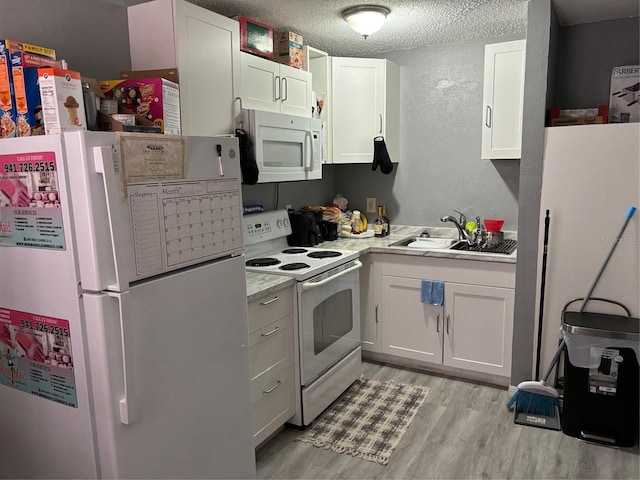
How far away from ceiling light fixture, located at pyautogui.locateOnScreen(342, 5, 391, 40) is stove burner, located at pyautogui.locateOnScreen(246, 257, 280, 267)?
143cm

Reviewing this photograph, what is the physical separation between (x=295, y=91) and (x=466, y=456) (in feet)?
7.52

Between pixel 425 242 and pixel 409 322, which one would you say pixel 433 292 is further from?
pixel 425 242

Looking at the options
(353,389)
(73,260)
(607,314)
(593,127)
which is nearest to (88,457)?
(73,260)

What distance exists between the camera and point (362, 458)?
244 centimetres

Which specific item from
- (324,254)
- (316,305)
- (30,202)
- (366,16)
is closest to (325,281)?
(316,305)

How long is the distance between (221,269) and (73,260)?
54 cm

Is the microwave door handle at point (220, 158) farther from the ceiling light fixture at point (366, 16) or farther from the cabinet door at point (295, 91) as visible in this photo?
the ceiling light fixture at point (366, 16)

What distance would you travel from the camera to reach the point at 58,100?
1428mm

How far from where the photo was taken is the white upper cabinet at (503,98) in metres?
3.07

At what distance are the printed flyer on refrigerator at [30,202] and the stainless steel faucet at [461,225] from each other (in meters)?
2.67

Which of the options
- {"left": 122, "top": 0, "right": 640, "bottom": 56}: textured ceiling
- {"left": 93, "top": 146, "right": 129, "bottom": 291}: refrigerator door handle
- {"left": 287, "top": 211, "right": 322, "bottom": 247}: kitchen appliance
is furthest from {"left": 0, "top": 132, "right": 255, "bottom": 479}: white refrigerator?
{"left": 287, "top": 211, "right": 322, "bottom": 247}: kitchen appliance

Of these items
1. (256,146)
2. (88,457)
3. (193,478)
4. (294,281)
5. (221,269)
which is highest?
(256,146)

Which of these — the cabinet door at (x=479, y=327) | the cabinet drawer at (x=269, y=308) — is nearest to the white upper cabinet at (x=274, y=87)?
the cabinet drawer at (x=269, y=308)

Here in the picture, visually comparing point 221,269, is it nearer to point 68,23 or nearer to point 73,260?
point 73,260
